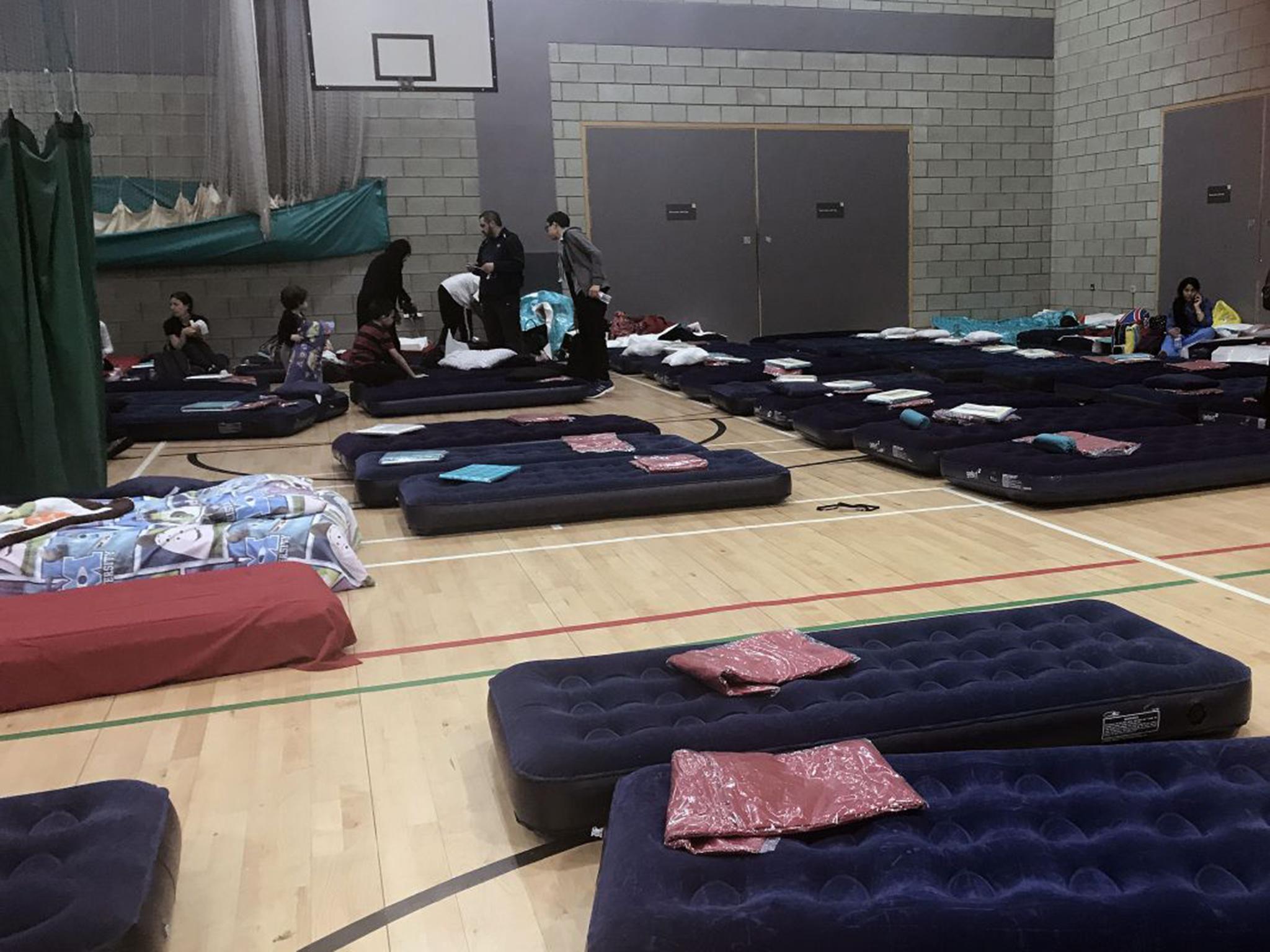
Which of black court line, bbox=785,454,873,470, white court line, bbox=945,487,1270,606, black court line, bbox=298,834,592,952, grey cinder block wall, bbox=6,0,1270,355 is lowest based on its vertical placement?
black court line, bbox=298,834,592,952

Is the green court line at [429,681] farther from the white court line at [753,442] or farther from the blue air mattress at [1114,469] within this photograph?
the white court line at [753,442]

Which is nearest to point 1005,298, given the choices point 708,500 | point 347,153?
point 347,153

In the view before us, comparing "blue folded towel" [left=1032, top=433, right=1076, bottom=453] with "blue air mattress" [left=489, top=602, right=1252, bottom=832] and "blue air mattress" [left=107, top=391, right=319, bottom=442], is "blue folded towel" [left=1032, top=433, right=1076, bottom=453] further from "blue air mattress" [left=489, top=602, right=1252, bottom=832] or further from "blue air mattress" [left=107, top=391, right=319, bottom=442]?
"blue air mattress" [left=107, top=391, right=319, bottom=442]

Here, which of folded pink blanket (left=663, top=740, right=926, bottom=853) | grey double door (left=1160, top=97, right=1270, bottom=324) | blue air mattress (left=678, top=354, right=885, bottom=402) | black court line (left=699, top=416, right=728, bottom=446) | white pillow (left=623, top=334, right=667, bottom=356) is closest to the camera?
folded pink blanket (left=663, top=740, right=926, bottom=853)

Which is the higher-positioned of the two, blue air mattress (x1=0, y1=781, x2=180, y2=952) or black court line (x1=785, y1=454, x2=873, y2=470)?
blue air mattress (x1=0, y1=781, x2=180, y2=952)

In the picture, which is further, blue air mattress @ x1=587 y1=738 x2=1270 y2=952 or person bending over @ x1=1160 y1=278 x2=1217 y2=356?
person bending over @ x1=1160 y1=278 x2=1217 y2=356

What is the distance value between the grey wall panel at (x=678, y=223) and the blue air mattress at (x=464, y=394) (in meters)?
4.52

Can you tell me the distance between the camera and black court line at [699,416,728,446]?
287 inches

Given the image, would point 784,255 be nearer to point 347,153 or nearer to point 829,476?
point 347,153

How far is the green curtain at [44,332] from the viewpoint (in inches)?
201

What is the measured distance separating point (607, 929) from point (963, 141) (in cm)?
1419

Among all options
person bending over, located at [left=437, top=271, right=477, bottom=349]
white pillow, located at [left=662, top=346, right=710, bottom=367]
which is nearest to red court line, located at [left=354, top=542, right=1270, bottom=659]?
white pillow, located at [left=662, top=346, right=710, bottom=367]

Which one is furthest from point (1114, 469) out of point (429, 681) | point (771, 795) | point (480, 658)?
point (771, 795)

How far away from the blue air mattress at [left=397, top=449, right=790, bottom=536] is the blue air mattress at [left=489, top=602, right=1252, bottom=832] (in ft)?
7.15
